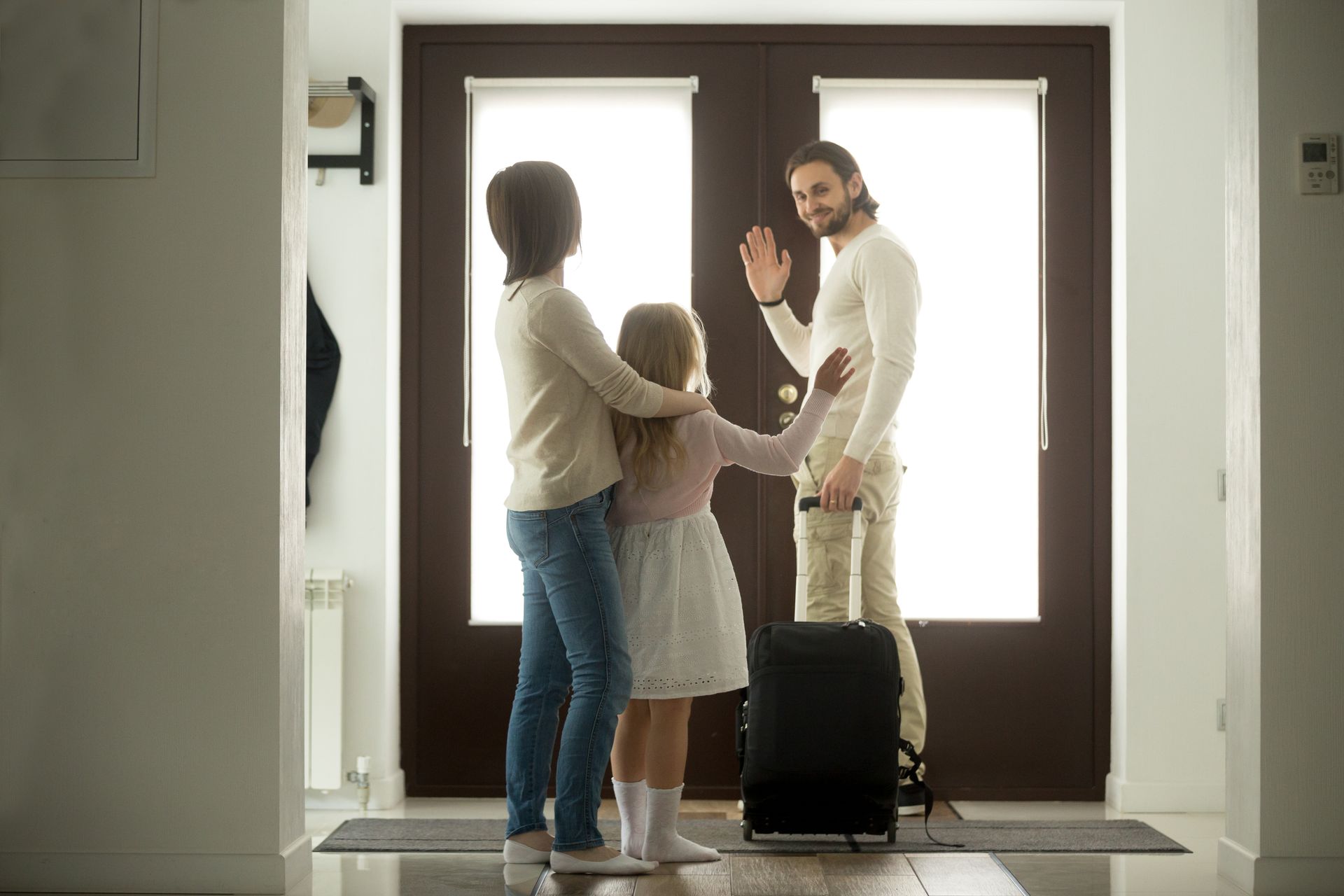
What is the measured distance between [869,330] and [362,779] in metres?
1.73

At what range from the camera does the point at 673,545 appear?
237 centimetres

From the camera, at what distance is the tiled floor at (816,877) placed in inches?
90.2

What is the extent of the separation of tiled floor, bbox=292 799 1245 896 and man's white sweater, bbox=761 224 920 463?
908 millimetres

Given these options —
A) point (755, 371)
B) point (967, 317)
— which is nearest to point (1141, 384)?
point (967, 317)

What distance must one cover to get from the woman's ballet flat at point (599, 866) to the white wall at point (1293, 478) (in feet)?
3.81

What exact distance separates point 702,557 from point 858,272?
93 cm

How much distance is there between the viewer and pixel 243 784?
2254 millimetres

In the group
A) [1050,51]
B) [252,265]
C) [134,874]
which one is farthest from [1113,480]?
[134,874]

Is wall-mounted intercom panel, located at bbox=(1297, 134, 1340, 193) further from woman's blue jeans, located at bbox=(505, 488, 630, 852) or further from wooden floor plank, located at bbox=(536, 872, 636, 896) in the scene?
wooden floor plank, located at bbox=(536, 872, 636, 896)

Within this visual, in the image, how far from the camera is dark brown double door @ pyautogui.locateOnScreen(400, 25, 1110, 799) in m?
3.28

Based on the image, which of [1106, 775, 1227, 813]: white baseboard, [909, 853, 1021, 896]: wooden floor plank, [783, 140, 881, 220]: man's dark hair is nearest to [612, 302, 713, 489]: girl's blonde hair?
[783, 140, 881, 220]: man's dark hair

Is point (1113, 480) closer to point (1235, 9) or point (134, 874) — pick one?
point (1235, 9)

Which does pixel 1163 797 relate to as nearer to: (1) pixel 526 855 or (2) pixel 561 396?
(1) pixel 526 855

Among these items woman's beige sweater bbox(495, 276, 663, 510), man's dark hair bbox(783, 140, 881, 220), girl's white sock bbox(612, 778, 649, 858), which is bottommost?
girl's white sock bbox(612, 778, 649, 858)
